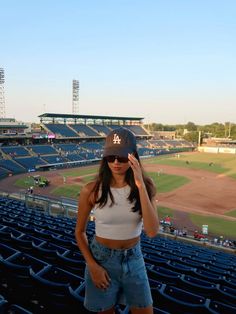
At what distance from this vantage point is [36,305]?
451cm

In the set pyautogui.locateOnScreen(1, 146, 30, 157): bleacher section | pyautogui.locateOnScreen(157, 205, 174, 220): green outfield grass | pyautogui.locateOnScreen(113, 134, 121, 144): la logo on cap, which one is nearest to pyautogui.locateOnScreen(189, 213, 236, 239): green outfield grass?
pyautogui.locateOnScreen(157, 205, 174, 220): green outfield grass

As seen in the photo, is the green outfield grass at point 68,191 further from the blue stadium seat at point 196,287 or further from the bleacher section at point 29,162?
the blue stadium seat at point 196,287

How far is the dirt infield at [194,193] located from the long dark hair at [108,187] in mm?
25490

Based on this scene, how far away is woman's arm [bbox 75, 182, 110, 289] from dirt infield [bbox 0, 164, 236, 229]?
25.5 metres

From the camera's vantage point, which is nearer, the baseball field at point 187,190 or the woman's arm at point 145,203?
the woman's arm at point 145,203

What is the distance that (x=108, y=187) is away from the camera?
3.19m

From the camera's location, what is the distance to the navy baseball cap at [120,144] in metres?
3.11

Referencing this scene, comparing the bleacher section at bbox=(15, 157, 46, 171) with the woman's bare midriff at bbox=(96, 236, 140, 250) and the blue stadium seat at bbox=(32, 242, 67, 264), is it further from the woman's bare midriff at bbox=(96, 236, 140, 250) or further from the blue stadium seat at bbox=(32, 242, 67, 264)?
the woman's bare midriff at bbox=(96, 236, 140, 250)

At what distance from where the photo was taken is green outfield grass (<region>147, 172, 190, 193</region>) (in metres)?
43.7

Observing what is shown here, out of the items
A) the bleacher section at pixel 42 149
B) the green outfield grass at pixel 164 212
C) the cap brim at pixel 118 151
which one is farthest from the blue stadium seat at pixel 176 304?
the bleacher section at pixel 42 149

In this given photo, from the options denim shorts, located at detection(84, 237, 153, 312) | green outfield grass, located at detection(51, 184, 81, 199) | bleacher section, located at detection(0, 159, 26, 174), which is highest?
denim shorts, located at detection(84, 237, 153, 312)

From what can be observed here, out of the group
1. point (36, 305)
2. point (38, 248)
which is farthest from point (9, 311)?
point (38, 248)

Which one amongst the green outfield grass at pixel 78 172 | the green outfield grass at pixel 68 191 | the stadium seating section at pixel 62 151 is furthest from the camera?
the stadium seating section at pixel 62 151

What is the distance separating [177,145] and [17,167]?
69.3 metres
